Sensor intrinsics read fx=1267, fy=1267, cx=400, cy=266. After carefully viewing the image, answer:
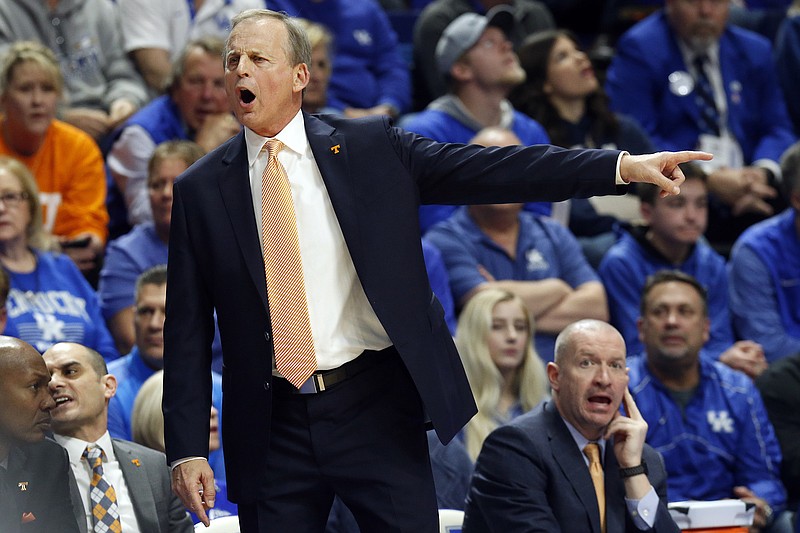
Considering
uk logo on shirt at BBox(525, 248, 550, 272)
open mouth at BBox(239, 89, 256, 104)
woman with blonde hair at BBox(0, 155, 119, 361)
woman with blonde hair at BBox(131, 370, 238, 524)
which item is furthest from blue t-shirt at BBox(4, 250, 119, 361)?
open mouth at BBox(239, 89, 256, 104)

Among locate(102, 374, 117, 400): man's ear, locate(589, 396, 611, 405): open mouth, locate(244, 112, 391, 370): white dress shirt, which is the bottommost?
locate(589, 396, 611, 405): open mouth

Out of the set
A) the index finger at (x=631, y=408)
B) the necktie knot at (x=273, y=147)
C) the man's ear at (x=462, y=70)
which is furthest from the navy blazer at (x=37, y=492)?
the man's ear at (x=462, y=70)

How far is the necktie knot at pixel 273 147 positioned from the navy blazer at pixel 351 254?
0.07 metres

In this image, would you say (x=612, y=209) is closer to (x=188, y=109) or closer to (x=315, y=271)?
(x=188, y=109)

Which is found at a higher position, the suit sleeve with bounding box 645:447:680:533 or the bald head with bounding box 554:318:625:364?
the bald head with bounding box 554:318:625:364

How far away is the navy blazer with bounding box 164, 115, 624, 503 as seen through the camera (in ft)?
8.49

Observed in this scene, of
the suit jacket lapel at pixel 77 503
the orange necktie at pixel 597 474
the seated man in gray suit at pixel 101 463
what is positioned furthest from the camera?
the orange necktie at pixel 597 474

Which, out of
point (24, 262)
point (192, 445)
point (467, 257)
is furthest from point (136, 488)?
point (467, 257)

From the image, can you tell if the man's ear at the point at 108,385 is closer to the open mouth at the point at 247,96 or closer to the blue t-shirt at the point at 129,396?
the blue t-shirt at the point at 129,396

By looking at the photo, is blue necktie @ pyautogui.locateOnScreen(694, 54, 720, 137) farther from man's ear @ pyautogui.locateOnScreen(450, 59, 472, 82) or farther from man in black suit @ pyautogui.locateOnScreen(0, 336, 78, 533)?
man in black suit @ pyautogui.locateOnScreen(0, 336, 78, 533)

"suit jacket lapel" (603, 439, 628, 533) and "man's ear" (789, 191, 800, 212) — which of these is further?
"man's ear" (789, 191, 800, 212)

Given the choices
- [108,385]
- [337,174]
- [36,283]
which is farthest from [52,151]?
[337,174]

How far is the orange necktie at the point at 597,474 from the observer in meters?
3.65

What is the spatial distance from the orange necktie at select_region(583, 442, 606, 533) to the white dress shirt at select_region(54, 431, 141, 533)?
51.5 inches
